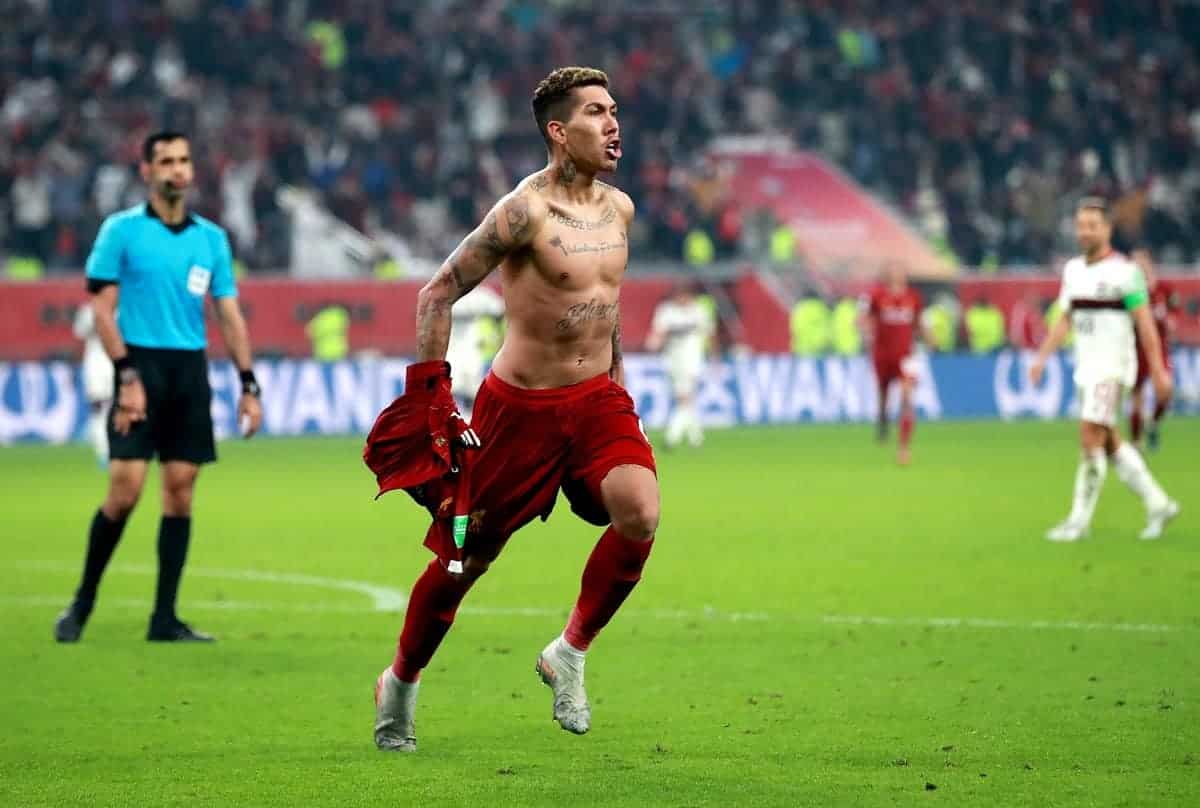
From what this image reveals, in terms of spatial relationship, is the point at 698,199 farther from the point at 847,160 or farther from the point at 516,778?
the point at 516,778

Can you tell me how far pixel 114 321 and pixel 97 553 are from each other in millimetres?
1137

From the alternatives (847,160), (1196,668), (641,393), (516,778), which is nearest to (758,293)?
(641,393)

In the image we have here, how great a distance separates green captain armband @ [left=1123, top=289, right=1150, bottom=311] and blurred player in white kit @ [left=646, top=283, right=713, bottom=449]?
509 inches

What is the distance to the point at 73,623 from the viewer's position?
391 inches

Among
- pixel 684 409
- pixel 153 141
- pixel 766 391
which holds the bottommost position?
pixel 766 391

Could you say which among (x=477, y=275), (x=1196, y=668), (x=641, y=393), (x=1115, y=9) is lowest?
(x=641, y=393)

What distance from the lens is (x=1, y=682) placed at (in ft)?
28.2

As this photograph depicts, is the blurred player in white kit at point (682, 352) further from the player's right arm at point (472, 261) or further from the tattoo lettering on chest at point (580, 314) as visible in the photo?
the player's right arm at point (472, 261)

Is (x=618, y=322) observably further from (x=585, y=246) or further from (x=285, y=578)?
(x=285, y=578)

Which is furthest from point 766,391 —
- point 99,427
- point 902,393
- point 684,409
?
point 99,427

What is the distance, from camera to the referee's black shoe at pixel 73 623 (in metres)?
9.89

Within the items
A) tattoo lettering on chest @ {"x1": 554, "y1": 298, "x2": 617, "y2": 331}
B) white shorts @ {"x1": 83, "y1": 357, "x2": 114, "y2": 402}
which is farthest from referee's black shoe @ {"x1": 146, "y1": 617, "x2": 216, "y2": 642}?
white shorts @ {"x1": 83, "y1": 357, "x2": 114, "y2": 402}

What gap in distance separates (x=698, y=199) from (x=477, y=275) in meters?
27.6

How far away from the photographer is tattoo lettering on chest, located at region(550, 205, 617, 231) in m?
7.03
